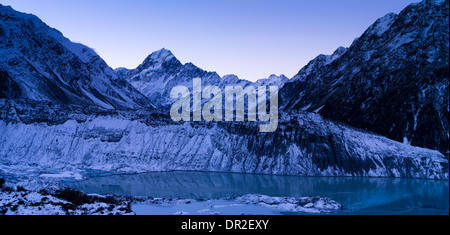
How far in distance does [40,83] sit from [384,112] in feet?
383

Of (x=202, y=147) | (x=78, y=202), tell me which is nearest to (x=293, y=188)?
(x=202, y=147)

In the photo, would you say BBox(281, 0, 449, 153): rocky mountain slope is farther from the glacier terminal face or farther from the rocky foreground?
the rocky foreground

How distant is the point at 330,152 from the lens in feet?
214

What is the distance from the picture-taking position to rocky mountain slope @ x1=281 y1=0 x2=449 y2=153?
79625 millimetres

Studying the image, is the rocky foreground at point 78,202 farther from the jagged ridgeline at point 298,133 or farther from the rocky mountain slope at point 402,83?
the rocky mountain slope at point 402,83

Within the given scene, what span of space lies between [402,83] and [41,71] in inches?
5421

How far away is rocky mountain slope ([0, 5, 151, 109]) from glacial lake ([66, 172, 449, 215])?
79726 millimetres

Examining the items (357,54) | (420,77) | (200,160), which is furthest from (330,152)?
(357,54)

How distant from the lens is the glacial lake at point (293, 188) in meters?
35.9

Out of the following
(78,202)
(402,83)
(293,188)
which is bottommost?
(293,188)

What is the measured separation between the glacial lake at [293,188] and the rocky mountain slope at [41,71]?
79726 millimetres

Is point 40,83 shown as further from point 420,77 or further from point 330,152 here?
point 420,77

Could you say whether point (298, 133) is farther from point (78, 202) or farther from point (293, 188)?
point (78, 202)

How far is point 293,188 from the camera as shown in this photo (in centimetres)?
4875
